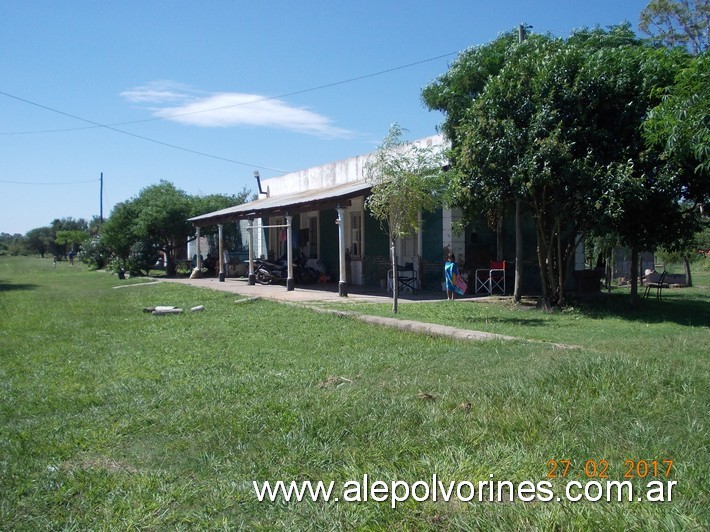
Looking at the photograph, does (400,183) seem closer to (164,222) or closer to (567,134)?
(567,134)

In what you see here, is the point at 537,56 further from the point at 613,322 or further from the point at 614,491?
the point at 614,491

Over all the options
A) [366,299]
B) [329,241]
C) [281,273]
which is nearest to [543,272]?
[366,299]

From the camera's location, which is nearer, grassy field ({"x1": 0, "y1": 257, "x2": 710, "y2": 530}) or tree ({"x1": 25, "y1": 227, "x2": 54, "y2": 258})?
grassy field ({"x1": 0, "y1": 257, "x2": 710, "y2": 530})

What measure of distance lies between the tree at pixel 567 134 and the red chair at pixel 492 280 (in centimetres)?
437

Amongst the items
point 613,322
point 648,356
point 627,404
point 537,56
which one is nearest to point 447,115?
point 537,56

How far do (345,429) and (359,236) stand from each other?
58.0 feet

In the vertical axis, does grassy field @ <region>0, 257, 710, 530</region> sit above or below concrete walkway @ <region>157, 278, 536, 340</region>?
below

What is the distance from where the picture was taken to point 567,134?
13.4m

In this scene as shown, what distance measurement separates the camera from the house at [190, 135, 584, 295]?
62.3 ft

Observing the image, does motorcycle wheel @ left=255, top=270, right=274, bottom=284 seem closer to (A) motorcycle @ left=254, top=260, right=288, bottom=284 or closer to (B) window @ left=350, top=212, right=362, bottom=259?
(A) motorcycle @ left=254, top=260, right=288, bottom=284

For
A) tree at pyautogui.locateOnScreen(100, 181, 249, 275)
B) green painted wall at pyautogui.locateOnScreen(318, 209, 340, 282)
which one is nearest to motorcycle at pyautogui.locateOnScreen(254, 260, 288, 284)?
green painted wall at pyautogui.locateOnScreen(318, 209, 340, 282)

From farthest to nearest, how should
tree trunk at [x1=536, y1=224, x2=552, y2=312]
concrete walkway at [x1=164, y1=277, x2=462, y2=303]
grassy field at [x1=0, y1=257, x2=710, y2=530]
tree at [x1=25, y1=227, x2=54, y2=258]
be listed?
tree at [x1=25, y1=227, x2=54, y2=258] < concrete walkway at [x1=164, y1=277, x2=462, y2=303] < tree trunk at [x1=536, y1=224, x2=552, y2=312] < grassy field at [x1=0, y1=257, x2=710, y2=530]

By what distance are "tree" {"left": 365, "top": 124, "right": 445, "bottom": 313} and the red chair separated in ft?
18.5

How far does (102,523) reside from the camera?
12.5 feet
